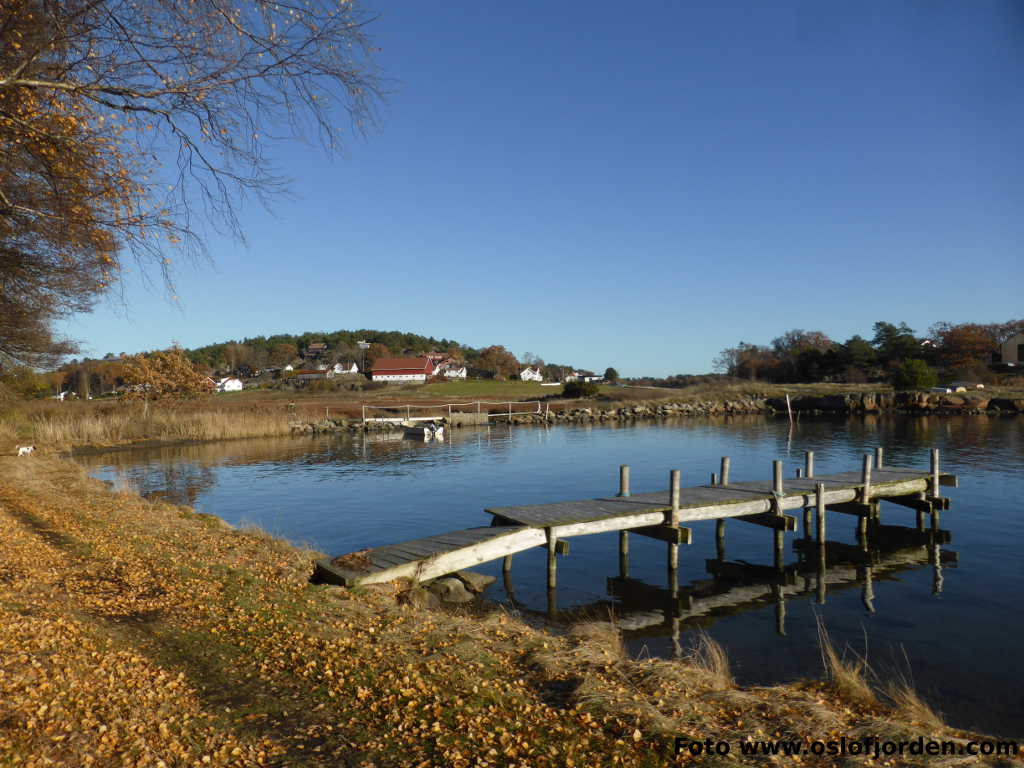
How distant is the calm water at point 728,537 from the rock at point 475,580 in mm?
334

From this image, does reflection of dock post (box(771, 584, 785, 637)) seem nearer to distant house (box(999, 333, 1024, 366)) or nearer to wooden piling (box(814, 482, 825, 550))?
wooden piling (box(814, 482, 825, 550))

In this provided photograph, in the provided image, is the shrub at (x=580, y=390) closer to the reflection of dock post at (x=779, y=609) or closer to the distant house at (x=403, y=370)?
the distant house at (x=403, y=370)

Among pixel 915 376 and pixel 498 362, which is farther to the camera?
pixel 498 362

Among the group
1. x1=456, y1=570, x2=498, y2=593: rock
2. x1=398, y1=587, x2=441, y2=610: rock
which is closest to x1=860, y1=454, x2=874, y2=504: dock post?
x1=456, y1=570, x2=498, y2=593: rock

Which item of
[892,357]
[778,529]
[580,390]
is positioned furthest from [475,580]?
[892,357]

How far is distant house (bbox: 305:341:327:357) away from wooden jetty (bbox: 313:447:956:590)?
14078 cm

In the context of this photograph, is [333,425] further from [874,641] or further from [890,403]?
[890,403]

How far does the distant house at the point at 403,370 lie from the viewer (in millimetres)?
117375

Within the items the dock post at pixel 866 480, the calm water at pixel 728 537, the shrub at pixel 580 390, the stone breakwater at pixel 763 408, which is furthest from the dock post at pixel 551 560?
the shrub at pixel 580 390

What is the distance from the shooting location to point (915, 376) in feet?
232

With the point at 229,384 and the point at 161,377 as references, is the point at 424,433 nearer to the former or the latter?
the point at 161,377

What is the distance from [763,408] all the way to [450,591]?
2675 inches

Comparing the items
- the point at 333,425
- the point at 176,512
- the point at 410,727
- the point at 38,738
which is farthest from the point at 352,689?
the point at 333,425

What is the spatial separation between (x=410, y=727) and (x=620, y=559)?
438 inches
